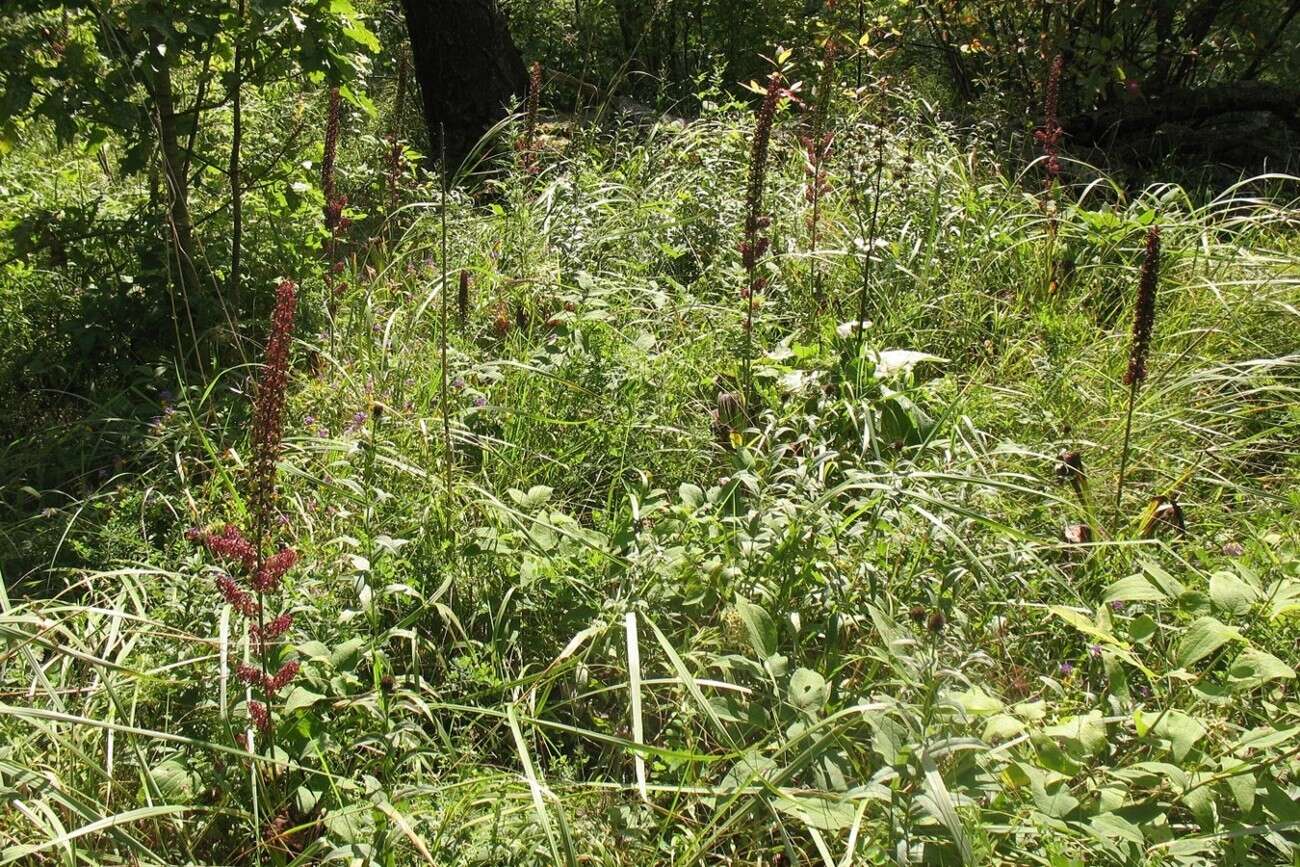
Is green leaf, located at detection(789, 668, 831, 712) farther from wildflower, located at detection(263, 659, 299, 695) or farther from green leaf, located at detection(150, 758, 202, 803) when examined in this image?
green leaf, located at detection(150, 758, 202, 803)

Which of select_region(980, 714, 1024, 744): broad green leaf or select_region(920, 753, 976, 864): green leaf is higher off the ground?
select_region(980, 714, 1024, 744): broad green leaf

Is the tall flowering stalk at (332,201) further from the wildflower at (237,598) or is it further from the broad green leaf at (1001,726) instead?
the broad green leaf at (1001,726)

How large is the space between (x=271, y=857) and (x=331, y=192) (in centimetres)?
200

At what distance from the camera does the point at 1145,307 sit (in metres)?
2.28

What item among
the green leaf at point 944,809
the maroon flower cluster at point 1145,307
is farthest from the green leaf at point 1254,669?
the maroon flower cluster at point 1145,307

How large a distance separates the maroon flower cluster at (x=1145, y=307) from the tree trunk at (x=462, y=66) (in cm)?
402

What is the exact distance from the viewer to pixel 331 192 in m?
3.24

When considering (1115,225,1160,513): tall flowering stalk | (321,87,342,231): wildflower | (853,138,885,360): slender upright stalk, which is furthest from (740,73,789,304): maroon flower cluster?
(321,87,342,231): wildflower

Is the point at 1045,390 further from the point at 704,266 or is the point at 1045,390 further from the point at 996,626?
the point at 704,266

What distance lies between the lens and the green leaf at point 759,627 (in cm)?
208

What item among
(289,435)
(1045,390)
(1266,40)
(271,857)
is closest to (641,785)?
(271,857)

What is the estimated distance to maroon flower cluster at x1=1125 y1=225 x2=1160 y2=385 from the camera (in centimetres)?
224

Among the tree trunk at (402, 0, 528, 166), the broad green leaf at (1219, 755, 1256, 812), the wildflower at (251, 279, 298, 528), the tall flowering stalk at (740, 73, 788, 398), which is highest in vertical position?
the tree trunk at (402, 0, 528, 166)

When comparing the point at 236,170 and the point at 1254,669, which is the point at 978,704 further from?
the point at 236,170
